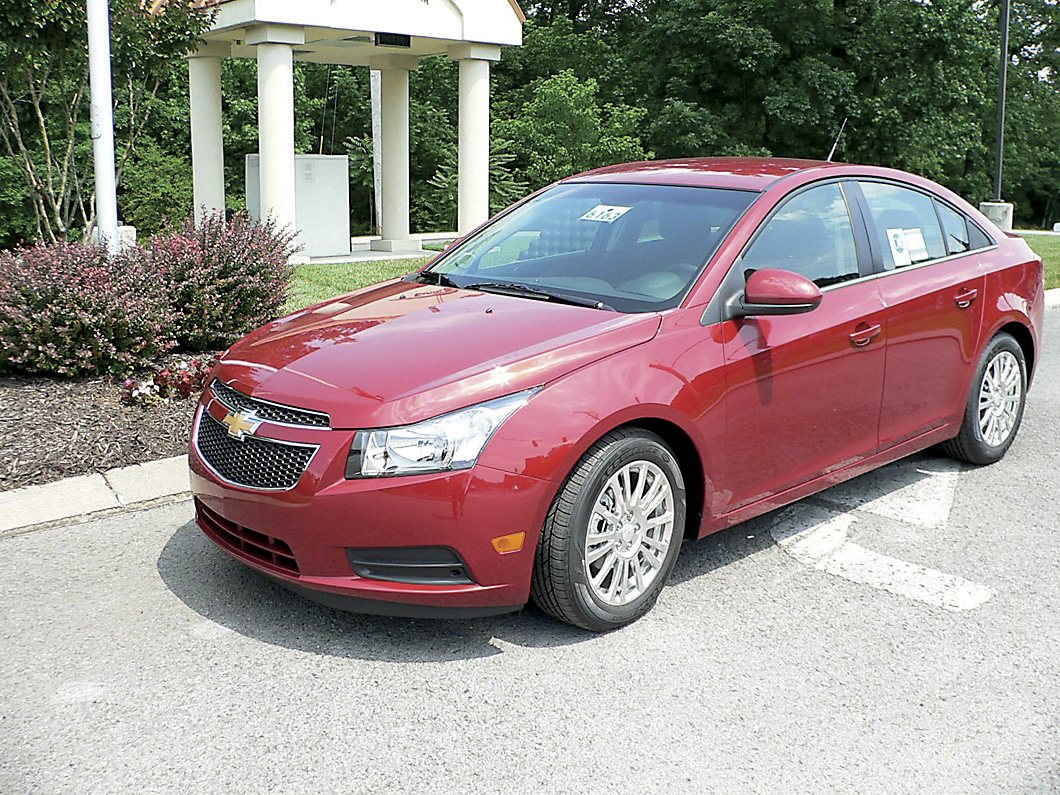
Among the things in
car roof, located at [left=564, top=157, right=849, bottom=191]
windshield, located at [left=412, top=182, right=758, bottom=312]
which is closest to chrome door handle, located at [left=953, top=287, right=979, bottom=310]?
car roof, located at [left=564, top=157, right=849, bottom=191]

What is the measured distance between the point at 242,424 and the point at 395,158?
48.1 feet

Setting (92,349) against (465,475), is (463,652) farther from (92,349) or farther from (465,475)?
(92,349)

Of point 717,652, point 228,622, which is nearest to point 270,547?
point 228,622

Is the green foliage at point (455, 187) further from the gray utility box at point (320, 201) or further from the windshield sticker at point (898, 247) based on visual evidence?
the windshield sticker at point (898, 247)

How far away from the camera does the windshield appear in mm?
4520

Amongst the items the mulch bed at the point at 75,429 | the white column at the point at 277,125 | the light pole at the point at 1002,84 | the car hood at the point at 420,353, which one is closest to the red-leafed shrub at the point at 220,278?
the mulch bed at the point at 75,429

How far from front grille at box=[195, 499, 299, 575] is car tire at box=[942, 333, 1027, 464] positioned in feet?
12.1

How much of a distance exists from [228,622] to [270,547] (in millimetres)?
403

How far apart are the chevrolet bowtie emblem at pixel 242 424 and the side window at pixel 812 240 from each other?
2.01m

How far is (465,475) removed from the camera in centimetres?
359

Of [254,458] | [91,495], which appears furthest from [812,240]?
[91,495]

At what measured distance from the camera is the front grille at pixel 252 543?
3.83 metres

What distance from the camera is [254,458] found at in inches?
153

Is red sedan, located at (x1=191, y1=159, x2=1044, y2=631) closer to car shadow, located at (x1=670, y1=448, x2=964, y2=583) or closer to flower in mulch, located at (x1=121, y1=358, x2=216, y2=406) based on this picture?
car shadow, located at (x1=670, y1=448, x2=964, y2=583)
